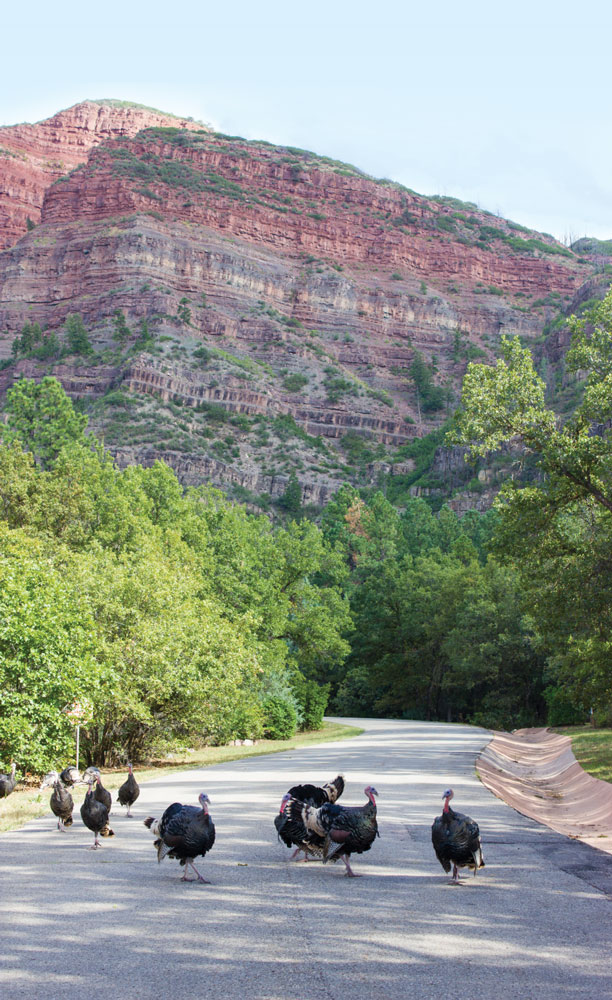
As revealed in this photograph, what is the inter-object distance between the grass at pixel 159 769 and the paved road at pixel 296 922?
1852 millimetres

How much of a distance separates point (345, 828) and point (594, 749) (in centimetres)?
1979

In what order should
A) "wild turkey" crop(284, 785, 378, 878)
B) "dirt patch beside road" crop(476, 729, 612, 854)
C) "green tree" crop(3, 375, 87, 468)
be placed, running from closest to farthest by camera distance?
"wild turkey" crop(284, 785, 378, 878) < "dirt patch beside road" crop(476, 729, 612, 854) < "green tree" crop(3, 375, 87, 468)

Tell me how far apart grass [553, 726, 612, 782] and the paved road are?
1011 cm

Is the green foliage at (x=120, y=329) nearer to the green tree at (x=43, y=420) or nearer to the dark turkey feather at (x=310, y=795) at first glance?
the green tree at (x=43, y=420)

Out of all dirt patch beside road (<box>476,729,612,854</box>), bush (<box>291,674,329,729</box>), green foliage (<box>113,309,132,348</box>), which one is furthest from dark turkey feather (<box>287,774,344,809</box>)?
green foliage (<box>113,309,132,348</box>)

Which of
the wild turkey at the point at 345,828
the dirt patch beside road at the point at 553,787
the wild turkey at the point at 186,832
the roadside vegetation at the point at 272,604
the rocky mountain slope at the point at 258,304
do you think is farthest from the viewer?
the rocky mountain slope at the point at 258,304

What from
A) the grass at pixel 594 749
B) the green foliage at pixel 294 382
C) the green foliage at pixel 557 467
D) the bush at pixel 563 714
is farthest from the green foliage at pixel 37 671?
the green foliage at pixel 294 382

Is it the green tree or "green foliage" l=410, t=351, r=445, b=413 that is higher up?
"green foliage" l=410, t=351, r=445, b=413

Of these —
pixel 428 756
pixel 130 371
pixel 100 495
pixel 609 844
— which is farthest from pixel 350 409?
pixel 609 844

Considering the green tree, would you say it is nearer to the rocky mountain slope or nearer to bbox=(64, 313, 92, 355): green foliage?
the rocky mountain slope

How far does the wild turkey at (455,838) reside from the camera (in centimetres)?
777

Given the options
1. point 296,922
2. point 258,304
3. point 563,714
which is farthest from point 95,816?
point 258,304

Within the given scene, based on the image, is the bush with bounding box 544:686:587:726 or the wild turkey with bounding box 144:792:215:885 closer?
the wild turkey with bounding box 144:792:215:885

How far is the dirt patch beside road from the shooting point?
13102 mm
